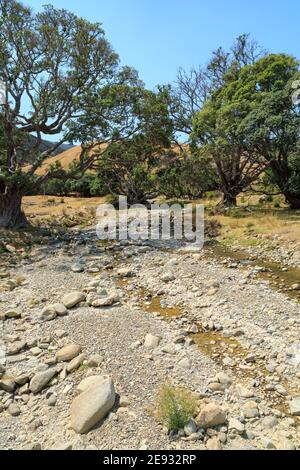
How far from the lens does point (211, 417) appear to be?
414 cm

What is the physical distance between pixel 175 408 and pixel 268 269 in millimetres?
7471

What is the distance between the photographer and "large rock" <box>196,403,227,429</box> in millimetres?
4129

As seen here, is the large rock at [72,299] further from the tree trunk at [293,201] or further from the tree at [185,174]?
the tree at [185,174]

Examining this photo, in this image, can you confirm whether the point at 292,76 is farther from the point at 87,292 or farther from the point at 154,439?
the point at 154,439

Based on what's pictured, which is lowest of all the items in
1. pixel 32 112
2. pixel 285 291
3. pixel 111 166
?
pixel 285 291

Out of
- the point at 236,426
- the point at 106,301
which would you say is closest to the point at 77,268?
the point at 106,301

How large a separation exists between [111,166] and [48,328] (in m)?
14.4

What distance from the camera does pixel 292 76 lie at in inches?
658

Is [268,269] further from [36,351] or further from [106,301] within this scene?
[36,351]

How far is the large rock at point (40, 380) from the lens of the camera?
5014 mm

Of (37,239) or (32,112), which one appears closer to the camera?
(37,239)
